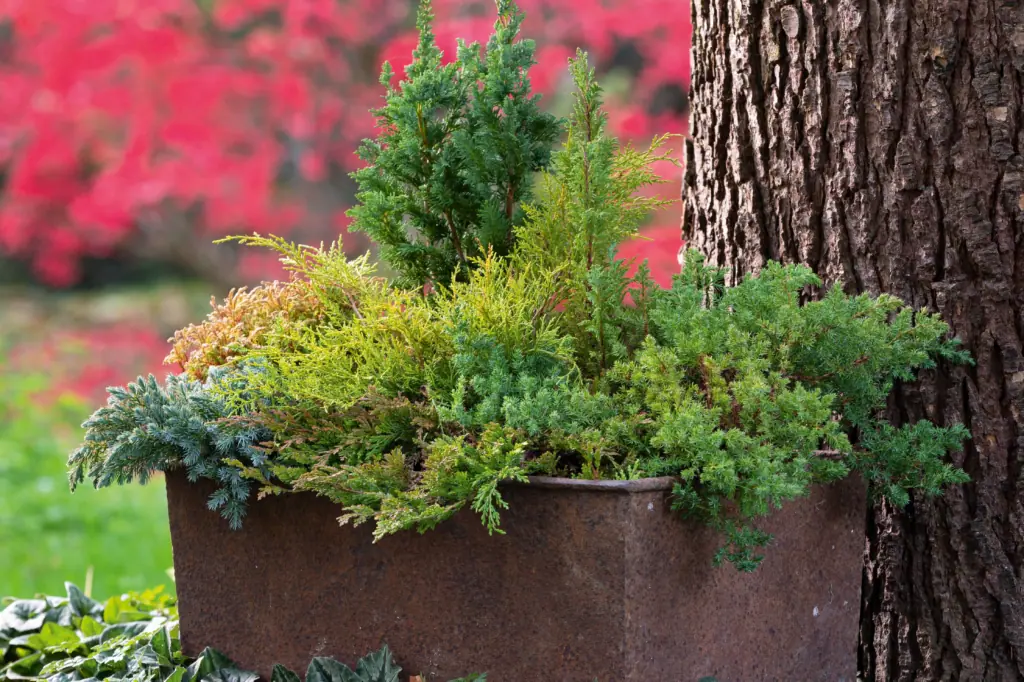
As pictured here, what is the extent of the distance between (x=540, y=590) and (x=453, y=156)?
829mm

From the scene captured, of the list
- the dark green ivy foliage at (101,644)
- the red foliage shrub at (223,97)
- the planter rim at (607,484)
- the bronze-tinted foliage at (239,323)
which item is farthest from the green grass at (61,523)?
the planter rim at (607,484)

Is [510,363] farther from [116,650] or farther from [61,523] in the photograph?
[61,523]

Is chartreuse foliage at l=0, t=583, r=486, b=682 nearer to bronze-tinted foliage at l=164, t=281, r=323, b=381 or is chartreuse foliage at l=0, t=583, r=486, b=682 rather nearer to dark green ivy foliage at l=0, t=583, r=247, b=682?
dark green ivy foliage at l=0, t=583, r=247, b=682

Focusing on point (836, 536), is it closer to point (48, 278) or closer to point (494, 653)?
point (494, 653)

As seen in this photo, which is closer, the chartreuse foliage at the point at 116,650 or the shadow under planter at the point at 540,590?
the shadow under planter at the point at 540,590

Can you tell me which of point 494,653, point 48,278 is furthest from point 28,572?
point 48,278

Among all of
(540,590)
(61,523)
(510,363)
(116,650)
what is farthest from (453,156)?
(61,523)

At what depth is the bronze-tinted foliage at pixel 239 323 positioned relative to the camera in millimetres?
1895

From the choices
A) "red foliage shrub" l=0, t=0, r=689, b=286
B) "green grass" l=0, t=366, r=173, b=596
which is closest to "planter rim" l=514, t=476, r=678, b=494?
"green grass" l=0, t=366, r=173, b=596

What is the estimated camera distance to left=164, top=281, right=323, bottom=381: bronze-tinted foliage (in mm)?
1895

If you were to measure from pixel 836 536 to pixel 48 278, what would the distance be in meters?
8.88

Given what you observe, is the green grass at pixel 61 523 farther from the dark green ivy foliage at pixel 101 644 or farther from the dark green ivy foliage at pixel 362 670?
the dark green ivy foliage at pixel 362 670

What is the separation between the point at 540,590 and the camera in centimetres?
150

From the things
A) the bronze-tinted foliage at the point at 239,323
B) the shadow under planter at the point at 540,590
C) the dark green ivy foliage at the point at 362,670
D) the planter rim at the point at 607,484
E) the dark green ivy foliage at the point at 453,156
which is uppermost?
the dark green ivy foliage at the point at 453,156
